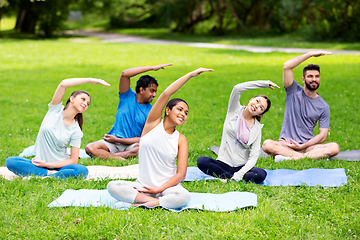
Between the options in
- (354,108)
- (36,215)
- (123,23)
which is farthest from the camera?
(123,23)

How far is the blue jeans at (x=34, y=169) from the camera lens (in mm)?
5270

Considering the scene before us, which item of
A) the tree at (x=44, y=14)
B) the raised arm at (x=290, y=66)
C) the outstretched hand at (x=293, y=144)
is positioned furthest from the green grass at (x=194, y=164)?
the tree at (x=44, y=14)

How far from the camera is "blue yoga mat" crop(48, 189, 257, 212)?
178 inches

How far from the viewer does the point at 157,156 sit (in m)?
4.55

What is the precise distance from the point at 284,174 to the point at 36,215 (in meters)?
3.52

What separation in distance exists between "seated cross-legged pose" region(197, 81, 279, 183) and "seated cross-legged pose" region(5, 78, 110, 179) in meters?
1.83

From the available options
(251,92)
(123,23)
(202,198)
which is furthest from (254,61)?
(123,23)

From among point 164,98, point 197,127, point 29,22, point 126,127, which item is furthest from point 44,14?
point 164,98

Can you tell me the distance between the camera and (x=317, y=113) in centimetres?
661

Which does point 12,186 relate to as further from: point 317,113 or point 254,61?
point 254,61

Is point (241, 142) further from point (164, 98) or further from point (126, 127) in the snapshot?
point (126, 127)

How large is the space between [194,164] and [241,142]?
1.27 m

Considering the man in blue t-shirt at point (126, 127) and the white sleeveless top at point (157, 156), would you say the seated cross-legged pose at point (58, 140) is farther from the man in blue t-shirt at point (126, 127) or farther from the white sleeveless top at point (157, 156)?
the white sleeveless top at point (157, 156)

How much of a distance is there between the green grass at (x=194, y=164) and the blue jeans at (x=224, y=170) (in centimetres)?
15
